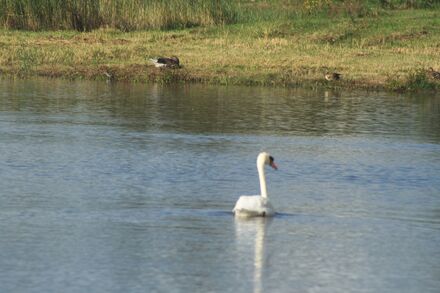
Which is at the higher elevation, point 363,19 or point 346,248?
point 363,19

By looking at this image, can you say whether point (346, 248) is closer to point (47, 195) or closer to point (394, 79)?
point (47, 195)

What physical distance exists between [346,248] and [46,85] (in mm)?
14146

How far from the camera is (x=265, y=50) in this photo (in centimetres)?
2795

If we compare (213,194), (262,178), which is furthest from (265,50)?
(262,178)

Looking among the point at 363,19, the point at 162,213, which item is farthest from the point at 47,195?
the point at 363,19

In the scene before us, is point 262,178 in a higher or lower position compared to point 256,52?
lower

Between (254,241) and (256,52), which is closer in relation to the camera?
(254,241)

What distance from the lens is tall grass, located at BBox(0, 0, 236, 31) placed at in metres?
31.8

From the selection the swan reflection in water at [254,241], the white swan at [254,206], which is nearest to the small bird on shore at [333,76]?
the white swan at [254,206]

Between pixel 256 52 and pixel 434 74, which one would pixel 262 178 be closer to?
pixel 434 74

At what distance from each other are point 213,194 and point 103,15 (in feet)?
63.6

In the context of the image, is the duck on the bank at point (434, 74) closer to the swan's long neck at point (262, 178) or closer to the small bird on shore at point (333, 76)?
the small bird on shore at point (333, 76)

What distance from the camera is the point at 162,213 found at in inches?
493

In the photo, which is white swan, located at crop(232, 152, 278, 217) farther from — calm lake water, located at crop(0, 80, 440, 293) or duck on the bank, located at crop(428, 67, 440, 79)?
duck on the bank, located at crop(428, 67, 440, 79)
